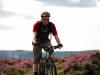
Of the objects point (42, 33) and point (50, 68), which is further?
point (42, 33)

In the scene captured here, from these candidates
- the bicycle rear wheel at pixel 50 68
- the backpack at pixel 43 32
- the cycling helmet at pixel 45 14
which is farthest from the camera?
the backpack at pixel 43 32

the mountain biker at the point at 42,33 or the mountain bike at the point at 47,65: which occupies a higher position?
the mountain biker at the point at 42,33

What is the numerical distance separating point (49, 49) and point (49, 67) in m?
0.61

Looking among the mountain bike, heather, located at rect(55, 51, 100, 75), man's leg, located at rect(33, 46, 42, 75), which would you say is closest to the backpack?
man's leg, located at rect(33, 46, 42, 75)

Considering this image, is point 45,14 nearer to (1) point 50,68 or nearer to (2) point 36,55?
(2) point 36,55

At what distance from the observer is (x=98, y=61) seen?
15523mm

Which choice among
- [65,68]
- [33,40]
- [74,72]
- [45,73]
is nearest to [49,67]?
[45,73]

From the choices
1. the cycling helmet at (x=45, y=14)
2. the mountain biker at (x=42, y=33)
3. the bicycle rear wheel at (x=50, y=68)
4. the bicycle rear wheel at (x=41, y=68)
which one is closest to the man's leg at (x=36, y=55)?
the mountain biker at (x=42, y=33)

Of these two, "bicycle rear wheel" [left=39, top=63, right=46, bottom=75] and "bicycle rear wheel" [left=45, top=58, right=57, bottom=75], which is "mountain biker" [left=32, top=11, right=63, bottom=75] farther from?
"bicycle rear wheel" [left=45, top=58, right=57, bottom=75]

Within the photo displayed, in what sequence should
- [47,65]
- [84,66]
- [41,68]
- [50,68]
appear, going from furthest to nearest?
[84,66]
[41,68]
[47,65]
[50,68]

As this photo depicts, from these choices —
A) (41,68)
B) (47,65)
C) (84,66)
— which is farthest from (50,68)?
(84,66)

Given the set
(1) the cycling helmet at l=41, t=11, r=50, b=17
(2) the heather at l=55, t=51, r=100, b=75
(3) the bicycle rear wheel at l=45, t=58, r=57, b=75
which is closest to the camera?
(3) the bicycle rear wheel at l=45, t=58, r=57, b=75

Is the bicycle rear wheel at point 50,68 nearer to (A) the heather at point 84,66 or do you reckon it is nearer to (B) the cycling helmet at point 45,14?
(B) the cycling helmet at point 45,14

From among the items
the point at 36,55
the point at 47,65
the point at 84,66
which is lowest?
the point at 84,66
